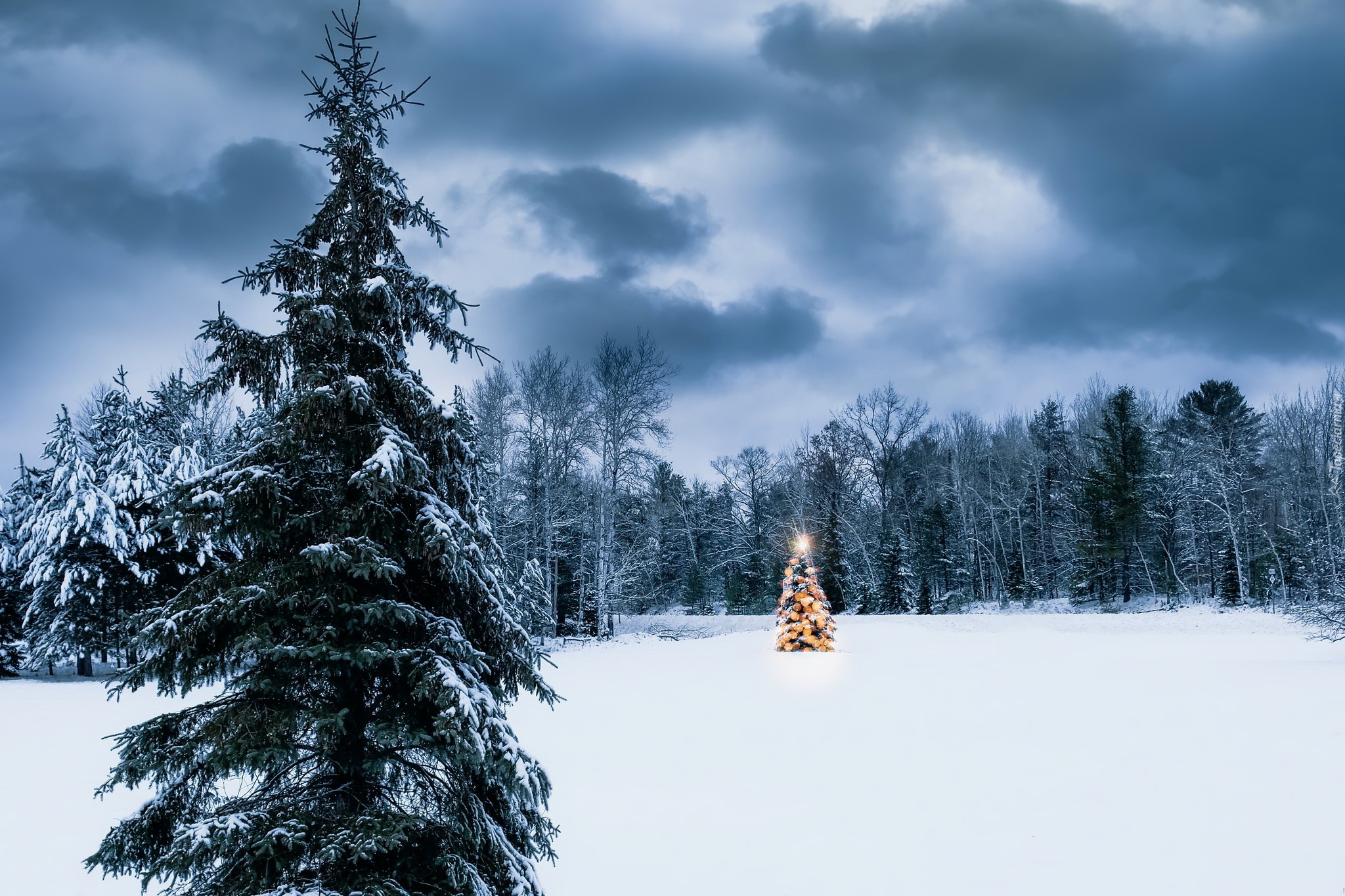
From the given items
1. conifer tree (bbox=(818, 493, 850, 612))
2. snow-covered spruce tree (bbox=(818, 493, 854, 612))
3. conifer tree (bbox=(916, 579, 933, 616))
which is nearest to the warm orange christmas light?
conifer tree (bbox=(916, 579, 933, 616))

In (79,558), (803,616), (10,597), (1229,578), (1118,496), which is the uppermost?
(1118,496)

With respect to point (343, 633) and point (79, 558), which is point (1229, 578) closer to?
point (343, 633)

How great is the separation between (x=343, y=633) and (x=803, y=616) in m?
18.6

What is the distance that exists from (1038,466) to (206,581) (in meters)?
46.9

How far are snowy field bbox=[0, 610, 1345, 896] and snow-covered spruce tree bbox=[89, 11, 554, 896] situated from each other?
2875 millimetres

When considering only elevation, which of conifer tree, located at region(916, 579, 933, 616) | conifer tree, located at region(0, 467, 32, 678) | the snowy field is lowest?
conifer tree, located at region(916, 579, 933, 616)

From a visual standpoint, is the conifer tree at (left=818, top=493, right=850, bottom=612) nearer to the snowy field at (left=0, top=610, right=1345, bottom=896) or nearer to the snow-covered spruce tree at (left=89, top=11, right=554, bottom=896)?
the snowy field at (left=0, top=610, right=1345, bottom=896)

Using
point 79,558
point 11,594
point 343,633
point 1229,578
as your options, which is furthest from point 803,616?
point 1229,578

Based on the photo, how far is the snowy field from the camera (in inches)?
229

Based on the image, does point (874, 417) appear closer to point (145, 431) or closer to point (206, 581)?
point (145, 431)

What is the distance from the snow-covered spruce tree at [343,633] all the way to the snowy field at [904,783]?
287 centimetres

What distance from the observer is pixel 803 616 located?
20.8 m

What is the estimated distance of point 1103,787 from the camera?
751cm

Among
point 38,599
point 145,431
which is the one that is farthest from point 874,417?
point 38,599
